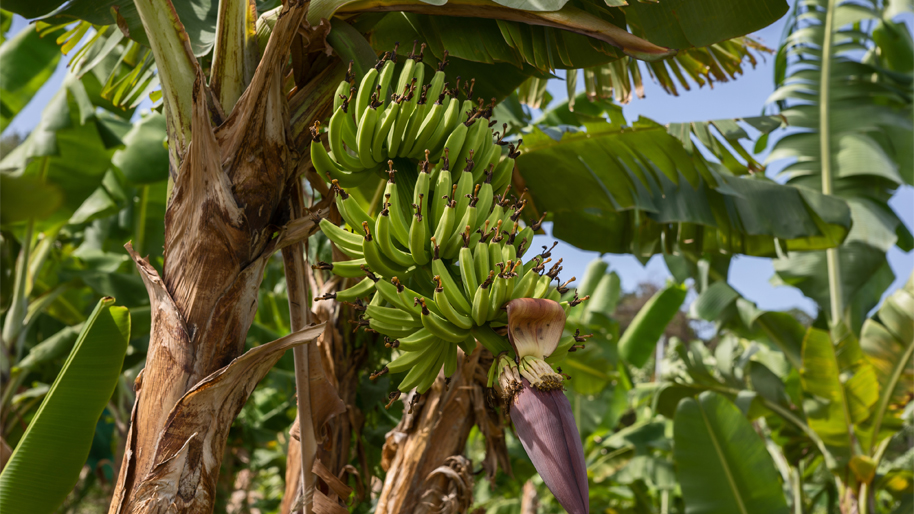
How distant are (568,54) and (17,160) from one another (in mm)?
2886

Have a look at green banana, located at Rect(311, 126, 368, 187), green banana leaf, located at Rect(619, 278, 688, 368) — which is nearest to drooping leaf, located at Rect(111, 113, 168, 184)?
green banana, located at Rect(311, 126, 368, 187)

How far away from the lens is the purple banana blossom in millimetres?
892

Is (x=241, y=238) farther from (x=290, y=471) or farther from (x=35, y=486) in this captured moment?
(x=290, y=471)

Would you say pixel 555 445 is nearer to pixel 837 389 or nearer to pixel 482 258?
pixel 482 258

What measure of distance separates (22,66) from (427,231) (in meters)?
3.20

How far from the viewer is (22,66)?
3221 millimetres

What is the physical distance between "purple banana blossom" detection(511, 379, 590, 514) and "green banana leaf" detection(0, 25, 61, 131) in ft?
11.5

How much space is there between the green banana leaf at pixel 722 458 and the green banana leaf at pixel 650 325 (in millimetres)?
1634

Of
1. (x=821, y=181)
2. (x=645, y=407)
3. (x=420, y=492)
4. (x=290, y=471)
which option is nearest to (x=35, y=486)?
(x=290, y=471)

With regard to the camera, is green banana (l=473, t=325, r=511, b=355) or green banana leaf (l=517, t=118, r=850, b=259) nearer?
green banana (l=473, t=325, r=511, b=355)

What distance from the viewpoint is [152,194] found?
418 cm

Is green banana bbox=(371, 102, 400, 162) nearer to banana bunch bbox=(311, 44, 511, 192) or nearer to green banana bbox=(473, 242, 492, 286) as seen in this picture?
banana bunch bbox=(311, 44, 511, 192)

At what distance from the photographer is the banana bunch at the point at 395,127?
1367 millimetres

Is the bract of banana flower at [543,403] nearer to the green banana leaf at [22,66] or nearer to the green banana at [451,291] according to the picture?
the green banana at [451,291]
